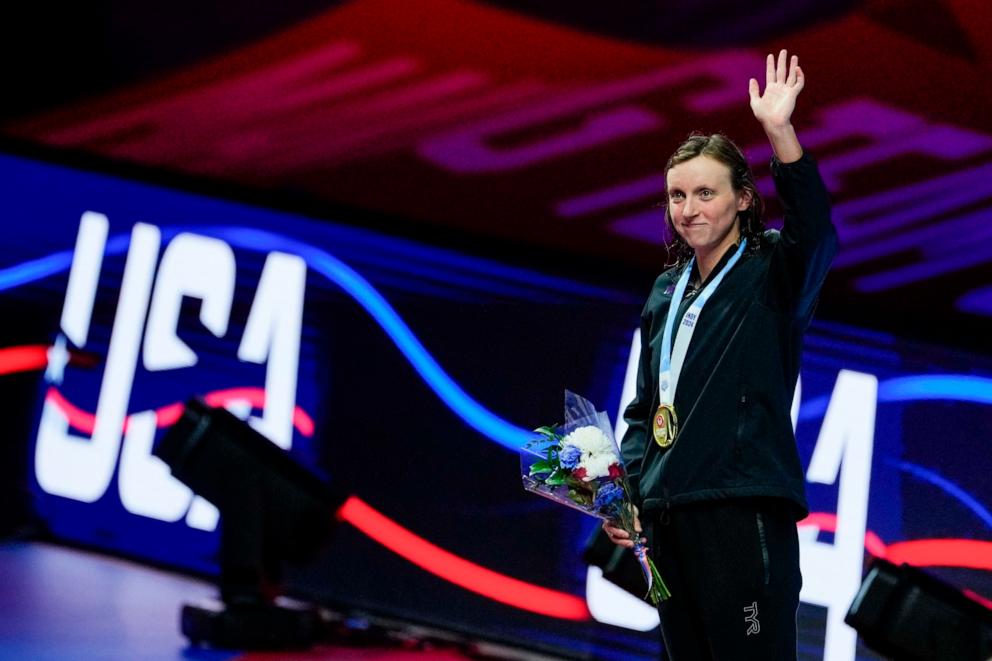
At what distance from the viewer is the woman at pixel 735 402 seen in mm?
2381

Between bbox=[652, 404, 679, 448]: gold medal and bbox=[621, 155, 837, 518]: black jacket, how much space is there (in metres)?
0.01

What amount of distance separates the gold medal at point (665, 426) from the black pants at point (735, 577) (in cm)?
13

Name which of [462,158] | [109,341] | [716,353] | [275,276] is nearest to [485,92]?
[462,158]

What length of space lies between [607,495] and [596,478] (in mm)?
45

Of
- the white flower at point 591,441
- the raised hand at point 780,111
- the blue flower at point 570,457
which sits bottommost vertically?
the blue flower at point 570,457

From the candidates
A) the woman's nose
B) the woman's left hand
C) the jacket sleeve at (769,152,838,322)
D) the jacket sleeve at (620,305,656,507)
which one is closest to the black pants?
the jacket sleeve at (620,305,656,507)

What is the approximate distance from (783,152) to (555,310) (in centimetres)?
305

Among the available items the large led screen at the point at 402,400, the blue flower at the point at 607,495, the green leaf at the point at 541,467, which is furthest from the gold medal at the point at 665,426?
the large led screen at the point at 402,400

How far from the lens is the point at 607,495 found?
8.27ft

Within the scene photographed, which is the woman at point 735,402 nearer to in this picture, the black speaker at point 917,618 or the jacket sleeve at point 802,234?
the jacket sleeve at point 802,234

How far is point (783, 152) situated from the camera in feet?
7.71

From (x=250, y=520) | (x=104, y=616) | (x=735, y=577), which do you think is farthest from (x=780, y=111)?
(x=104, y=616)

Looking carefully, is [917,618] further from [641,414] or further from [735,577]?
[735,577]

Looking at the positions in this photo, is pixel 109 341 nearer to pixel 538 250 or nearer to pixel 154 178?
pixel 154 178
